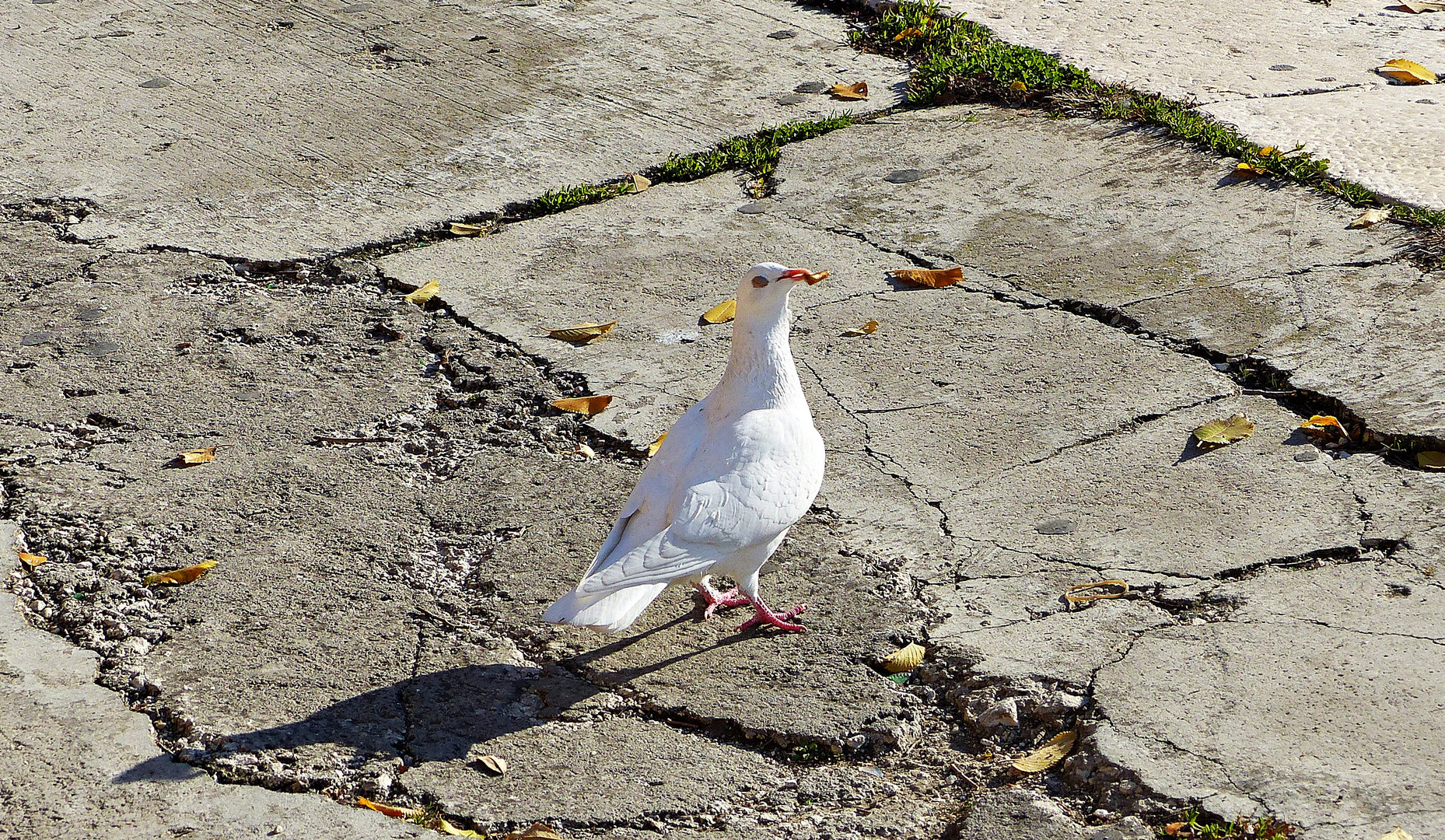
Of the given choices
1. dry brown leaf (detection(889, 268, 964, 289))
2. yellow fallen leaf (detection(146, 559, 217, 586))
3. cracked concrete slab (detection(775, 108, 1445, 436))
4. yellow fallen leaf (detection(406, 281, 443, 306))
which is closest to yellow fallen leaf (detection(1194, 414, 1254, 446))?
cracked concrete slab (detection(775, 108, 1445, 436))

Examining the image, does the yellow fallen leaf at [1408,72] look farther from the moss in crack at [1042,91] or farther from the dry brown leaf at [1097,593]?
the dry brown leaf at [1097,593]

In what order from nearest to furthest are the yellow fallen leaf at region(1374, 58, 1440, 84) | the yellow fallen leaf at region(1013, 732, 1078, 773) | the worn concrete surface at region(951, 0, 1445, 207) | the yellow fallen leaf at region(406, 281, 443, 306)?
the yellow fallen leaf at region(1013, 732, 1078, 773) < the yellow fallen leaf at region(406, 281, 443, 306) < the worn concrete surface at region(951, 0, 1445, 207) < the yellow fallen leaf at region(1374, 58, 1440, 84)

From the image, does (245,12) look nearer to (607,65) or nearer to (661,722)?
(607,65)

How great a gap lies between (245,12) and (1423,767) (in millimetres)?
6550

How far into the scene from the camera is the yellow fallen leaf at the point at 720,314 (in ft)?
14.6

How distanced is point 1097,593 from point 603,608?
1215 mm

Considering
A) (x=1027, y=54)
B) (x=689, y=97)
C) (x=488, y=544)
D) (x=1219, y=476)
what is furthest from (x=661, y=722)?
(x=1027, y=54)

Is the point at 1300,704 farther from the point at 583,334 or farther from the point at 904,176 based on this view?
the point at 904,176

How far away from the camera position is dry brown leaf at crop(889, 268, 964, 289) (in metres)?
4.55

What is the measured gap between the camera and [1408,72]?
5543 mm

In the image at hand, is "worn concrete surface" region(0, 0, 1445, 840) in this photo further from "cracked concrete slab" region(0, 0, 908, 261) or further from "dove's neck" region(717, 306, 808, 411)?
"dove's neck" region(717, 306, 808, 411)

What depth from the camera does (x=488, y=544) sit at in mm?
3477

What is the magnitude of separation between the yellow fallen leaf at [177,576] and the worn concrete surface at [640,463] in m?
0.04

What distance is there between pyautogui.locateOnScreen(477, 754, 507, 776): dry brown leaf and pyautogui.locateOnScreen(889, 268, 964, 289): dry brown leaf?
243cm
